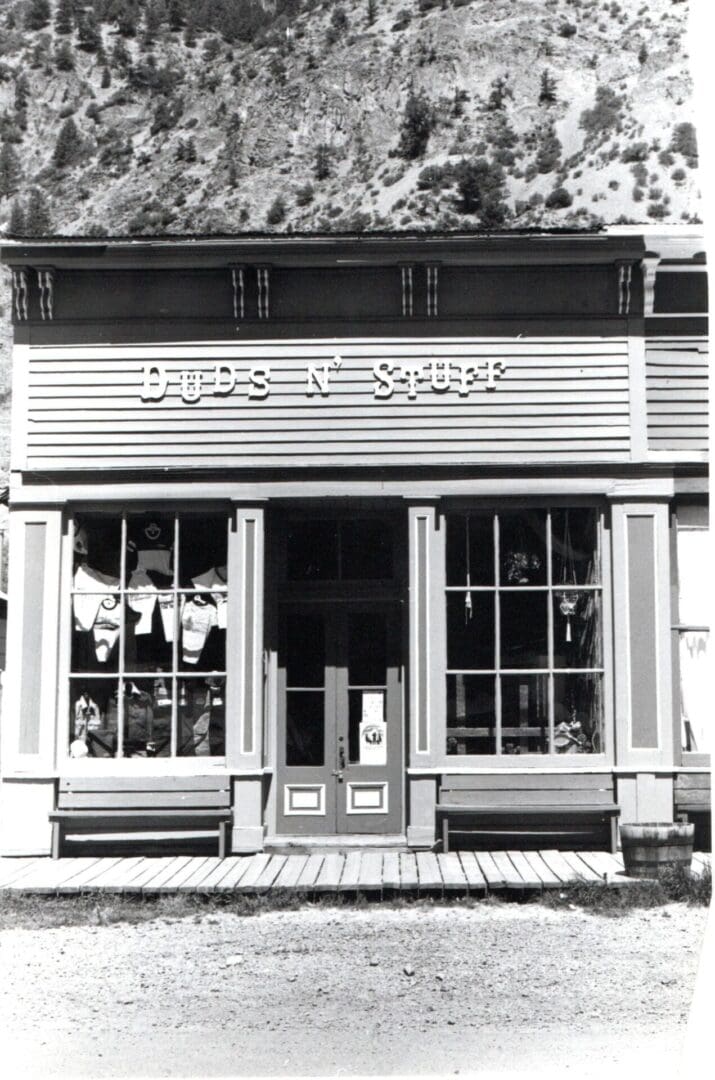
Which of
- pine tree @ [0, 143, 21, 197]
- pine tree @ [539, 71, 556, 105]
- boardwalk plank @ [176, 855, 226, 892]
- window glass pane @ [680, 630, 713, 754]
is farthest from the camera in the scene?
window glass pane @ [680, 630, 713, 754]

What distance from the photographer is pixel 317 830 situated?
376 inches

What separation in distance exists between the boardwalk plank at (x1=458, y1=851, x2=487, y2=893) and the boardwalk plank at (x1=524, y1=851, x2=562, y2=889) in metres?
0.37

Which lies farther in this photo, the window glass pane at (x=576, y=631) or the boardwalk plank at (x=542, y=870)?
the window glass pane at (x=576, y=631)

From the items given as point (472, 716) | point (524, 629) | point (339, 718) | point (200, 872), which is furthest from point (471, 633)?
point (200, 872)

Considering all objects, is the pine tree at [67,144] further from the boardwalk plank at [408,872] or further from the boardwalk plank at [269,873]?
→ the boardwalk plank at [408,872]

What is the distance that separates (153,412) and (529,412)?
2905 millimetres

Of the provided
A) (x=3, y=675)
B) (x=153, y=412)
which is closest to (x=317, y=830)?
(x=3, y=675)

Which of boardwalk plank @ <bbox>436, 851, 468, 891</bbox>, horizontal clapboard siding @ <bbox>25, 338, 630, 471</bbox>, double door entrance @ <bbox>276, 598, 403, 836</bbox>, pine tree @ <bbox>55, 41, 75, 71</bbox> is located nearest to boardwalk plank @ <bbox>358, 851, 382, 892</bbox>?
boardwalk plank @ <bbox>436, 851, 468, 891</bbox>

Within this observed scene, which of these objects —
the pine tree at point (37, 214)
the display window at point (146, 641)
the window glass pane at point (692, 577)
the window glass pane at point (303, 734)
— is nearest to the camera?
the pine tree at point (37, 214)

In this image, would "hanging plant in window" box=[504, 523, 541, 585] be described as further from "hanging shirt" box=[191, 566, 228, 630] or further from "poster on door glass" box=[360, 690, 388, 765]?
"hanging shirt" box=[191, 566, 228, 630]

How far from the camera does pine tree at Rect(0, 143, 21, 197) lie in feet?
19.8

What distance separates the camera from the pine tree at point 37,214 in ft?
22.0

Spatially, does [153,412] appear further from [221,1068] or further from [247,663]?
[221,1068]

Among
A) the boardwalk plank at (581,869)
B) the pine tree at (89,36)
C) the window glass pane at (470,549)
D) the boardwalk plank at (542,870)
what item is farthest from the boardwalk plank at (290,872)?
the pine tree at (89,36)
